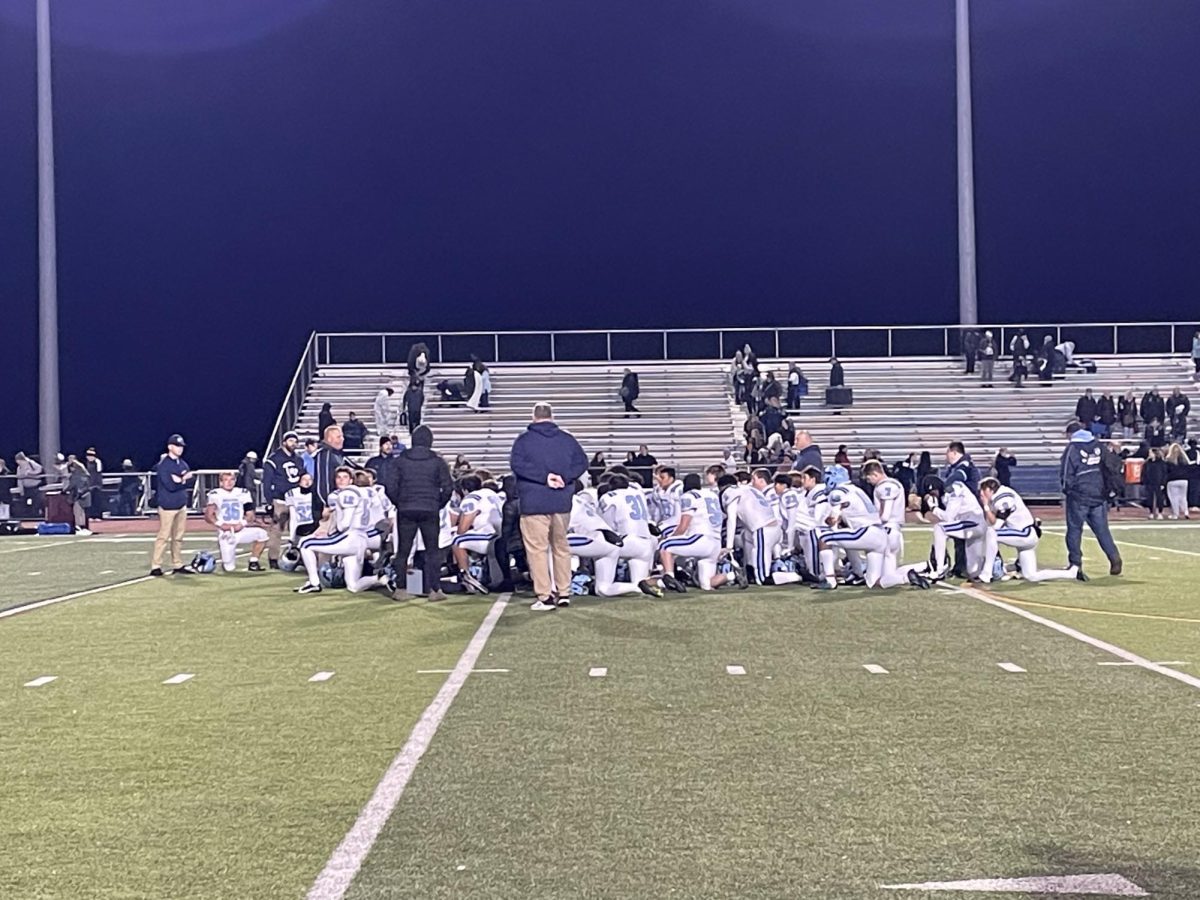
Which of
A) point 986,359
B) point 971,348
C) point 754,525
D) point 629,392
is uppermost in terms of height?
point 971,348

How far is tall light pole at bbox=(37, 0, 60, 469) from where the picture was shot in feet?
106

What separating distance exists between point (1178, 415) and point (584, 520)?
2287cm

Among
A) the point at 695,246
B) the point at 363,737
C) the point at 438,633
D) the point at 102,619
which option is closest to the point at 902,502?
the point at 438,633

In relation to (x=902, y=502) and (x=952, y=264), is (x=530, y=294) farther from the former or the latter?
(x=902, y=502)

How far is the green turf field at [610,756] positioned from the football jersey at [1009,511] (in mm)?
2698

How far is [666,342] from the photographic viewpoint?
3772 centimetres

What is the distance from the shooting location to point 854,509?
13.7m

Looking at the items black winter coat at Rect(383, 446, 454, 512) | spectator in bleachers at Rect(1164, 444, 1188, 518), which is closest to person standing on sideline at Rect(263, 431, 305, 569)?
black winter coat at Rect(383, 446, 454, 512)

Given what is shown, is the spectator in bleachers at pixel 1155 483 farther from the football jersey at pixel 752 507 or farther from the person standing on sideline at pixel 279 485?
the person standing on sideline at pixel 279 485

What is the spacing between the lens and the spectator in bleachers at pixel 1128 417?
109 ft

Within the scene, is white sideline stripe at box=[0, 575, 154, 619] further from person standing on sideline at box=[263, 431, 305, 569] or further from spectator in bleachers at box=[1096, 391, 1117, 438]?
spectator in bleachers at box=[1096, 391, 1117, 438]

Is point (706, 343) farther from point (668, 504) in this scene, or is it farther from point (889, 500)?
point (889, 500)

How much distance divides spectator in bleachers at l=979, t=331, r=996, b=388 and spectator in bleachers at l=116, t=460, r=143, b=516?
69.4 ft

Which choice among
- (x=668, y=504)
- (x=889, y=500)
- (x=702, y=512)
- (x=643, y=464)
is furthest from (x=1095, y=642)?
(x=643, y=464)
